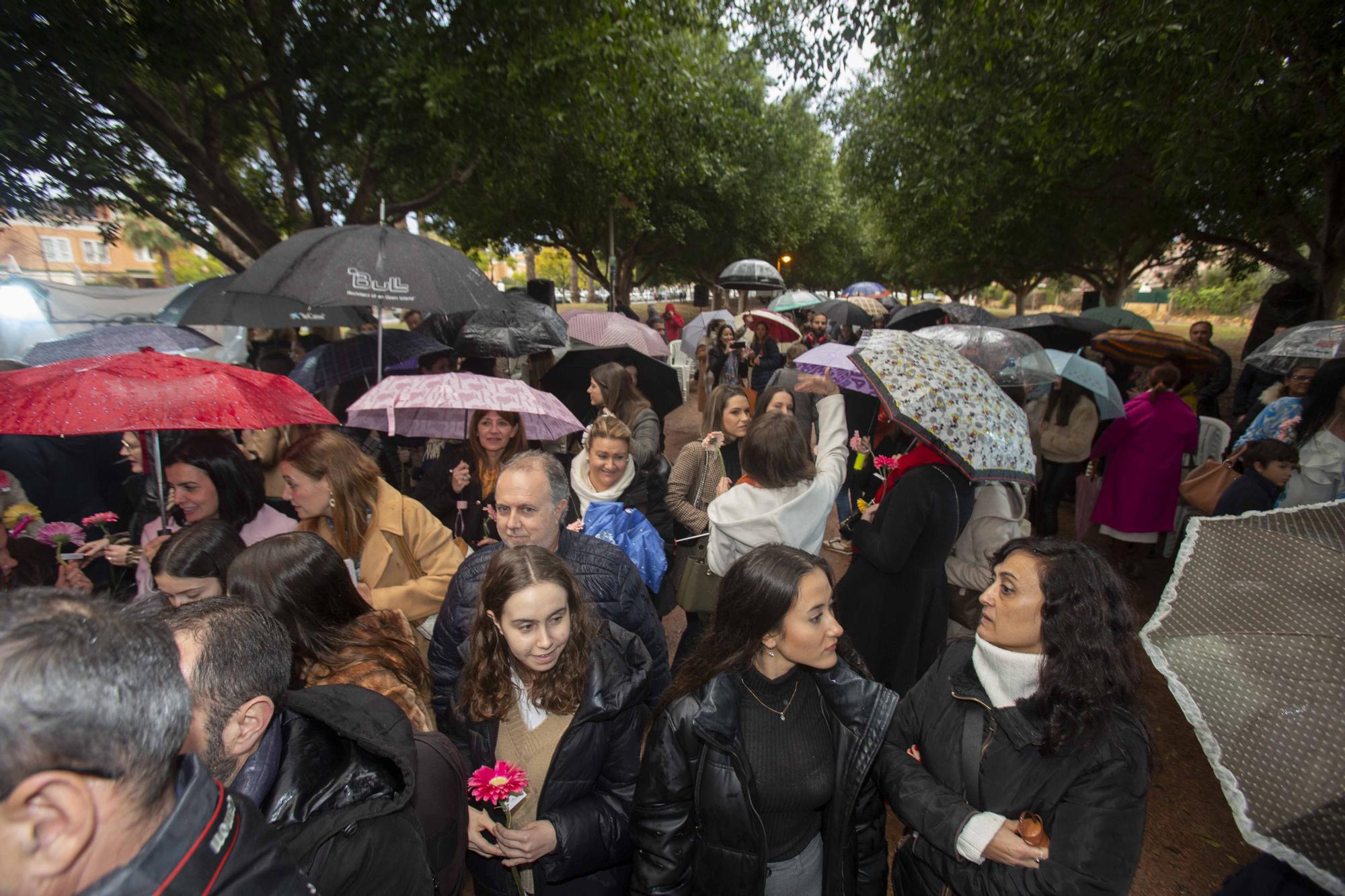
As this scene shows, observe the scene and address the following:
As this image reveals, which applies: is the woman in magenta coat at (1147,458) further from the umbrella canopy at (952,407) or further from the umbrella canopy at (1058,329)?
the umbrella canopy at (1058,329)

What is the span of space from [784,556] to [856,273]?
5572cm

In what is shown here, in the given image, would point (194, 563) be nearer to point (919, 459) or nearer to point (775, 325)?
point (919, 459)

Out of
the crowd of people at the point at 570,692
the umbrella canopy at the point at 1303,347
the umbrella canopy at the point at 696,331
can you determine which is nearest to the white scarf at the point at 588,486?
the crowd of people at the point at 570,692

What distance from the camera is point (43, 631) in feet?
3.04

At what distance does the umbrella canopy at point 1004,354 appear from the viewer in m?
5.90

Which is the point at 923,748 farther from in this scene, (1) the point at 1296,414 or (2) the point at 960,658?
(1) the point at 1296,414

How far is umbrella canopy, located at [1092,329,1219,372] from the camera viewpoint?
6.64 metres

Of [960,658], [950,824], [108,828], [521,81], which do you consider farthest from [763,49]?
[108,828]

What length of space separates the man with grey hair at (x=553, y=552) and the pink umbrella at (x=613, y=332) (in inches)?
212

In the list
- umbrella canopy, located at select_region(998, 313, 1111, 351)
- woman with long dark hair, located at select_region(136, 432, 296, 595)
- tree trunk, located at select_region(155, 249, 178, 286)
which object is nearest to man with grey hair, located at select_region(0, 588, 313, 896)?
woman with long dark hair, located at select_region(136, 432, 296, 595)

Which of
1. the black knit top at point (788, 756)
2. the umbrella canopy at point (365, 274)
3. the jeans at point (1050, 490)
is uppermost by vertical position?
the umbrella canopy at point (365, 274)

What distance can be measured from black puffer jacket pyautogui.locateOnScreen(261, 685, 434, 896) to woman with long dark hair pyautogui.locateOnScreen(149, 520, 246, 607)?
125 centimetres

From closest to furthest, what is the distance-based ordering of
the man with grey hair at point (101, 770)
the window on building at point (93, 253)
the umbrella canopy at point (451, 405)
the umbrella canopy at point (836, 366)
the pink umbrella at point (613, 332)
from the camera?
the man with grey hair at point (101, 770) → the umbrella canopy at point (451, 405) → the umbrella canopy at point (836, 366) → the pink umbrella at point (613, 332) → the window on building at point (93, 253)

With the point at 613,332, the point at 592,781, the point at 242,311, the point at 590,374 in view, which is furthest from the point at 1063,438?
the point at 242,311
